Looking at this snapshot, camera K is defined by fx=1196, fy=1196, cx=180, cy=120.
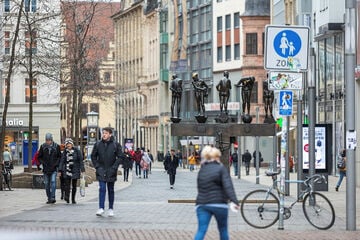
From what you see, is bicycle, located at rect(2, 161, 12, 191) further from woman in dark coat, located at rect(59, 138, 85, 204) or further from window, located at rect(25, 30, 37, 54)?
woman in dark coat, located at rect(59, 138, 85, 204)

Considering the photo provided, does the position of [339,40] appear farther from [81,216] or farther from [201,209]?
[201,209]

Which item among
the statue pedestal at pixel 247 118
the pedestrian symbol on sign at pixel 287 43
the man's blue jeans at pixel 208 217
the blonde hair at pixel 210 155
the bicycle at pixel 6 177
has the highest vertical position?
the pedestrian symbol on sign at pixel 287 43

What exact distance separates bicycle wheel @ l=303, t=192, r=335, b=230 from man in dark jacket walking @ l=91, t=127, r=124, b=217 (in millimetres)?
4129

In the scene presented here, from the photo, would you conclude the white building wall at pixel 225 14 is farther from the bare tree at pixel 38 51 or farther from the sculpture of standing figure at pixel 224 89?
the sculpture of standing figure at pixel 224 89

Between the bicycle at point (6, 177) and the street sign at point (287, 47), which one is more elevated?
the street sign at point (287, 47)

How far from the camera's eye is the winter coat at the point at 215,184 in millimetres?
15031

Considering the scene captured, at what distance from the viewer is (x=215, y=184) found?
15.1m

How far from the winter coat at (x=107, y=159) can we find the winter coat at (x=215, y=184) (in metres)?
8.49

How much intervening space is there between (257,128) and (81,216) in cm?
962

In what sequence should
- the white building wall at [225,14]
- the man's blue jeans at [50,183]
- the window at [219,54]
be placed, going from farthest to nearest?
the window at [219,54]
the white building wall at [225,14]
the man's blue jeans at [50,183]

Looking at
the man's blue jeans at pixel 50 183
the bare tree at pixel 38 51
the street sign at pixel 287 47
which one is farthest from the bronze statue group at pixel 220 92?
the street sign at pixel 287 47

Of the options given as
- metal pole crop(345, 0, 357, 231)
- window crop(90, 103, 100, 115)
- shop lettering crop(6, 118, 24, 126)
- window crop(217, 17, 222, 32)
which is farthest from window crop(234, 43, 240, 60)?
metal pole crop(345, 0, 357, 231)

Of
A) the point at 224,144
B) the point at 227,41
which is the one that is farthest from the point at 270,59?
the point at 227,41

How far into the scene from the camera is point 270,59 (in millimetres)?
21641
